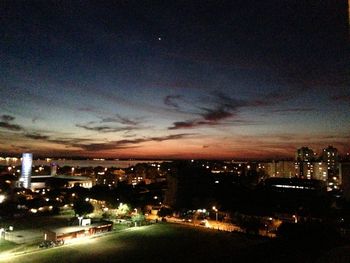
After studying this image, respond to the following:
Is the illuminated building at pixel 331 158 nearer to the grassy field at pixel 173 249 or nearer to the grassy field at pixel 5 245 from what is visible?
the grassy field at pixel 173 249

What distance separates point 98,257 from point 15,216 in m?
8.80

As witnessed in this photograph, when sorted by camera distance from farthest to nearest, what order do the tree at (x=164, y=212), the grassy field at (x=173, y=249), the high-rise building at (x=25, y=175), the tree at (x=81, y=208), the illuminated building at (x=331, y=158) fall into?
the illuminated building at (x=331, y=158)
the high-rise building at (x=25, y=175)
the tree at (x=164, y=212)
the tree at (x=81, y=208)
the grassy field at (x=173, y=249)

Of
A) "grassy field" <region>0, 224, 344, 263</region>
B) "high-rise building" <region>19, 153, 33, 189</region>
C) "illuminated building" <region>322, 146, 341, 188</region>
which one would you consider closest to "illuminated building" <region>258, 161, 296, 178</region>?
"illuminated building" <region>322, 146, 341, 188</region>

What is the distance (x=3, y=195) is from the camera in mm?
23297

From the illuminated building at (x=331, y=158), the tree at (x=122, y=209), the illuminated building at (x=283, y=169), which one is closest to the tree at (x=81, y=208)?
the tree at (x=122, y=209)

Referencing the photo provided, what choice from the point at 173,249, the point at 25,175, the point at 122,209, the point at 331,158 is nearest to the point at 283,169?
the point at 331,158

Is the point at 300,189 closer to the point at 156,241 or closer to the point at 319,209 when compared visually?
the point at 319,209

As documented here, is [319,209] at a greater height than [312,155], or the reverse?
[312,155]

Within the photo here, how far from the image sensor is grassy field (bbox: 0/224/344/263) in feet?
31.6

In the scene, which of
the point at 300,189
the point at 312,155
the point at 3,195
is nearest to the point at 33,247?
the point at 3,195

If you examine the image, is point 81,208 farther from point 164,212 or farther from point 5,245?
point 5,245

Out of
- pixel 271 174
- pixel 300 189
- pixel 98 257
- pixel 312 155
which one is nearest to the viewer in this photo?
pixel 98 257

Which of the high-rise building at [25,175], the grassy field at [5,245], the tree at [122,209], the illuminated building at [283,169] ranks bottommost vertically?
the grassy field at [5,245]

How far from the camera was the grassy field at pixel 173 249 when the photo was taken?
962 cm
